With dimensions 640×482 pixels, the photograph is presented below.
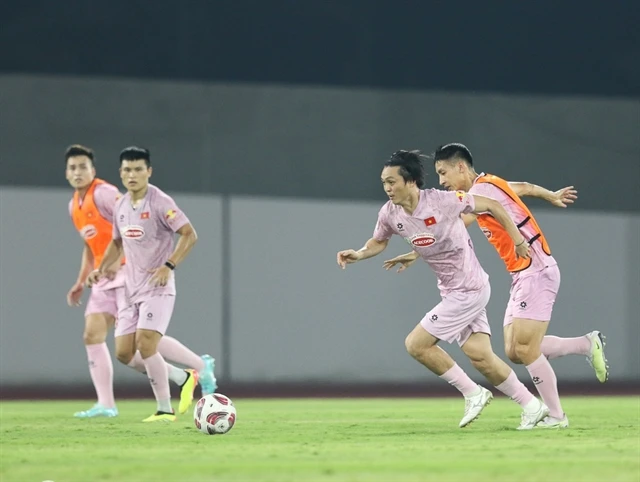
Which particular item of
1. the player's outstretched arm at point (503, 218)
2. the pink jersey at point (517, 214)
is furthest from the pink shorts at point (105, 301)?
the player's outstretched arm at point (503, 218)

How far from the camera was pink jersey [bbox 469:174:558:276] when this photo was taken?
25.8 ft

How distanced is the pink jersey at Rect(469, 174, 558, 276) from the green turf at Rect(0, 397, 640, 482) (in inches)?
43.0

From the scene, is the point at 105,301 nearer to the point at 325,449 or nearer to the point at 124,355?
the point at 124,355

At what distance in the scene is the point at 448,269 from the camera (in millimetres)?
7793

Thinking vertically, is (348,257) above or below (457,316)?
above

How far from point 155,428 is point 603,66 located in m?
10.8

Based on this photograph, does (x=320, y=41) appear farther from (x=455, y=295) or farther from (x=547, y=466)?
(x=547, y=466)

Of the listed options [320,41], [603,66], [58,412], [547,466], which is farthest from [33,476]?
[603,66]

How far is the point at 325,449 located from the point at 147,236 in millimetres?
2881

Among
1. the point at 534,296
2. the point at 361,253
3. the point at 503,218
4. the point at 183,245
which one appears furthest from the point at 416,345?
the point at 183,245

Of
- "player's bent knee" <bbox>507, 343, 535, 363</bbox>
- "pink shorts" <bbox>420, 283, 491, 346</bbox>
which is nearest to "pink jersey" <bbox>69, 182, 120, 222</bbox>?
"pink shorts" <bbox>420, 283, 491, 346</bbox>

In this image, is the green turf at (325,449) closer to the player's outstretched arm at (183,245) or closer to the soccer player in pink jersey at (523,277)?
the soccer player in pink jersey at (523,277)

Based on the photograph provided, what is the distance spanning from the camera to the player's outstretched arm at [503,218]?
7.39 m

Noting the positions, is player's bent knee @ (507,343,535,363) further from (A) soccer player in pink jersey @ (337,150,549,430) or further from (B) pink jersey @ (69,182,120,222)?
(B) pink jersey @ (69,182,120,222)
